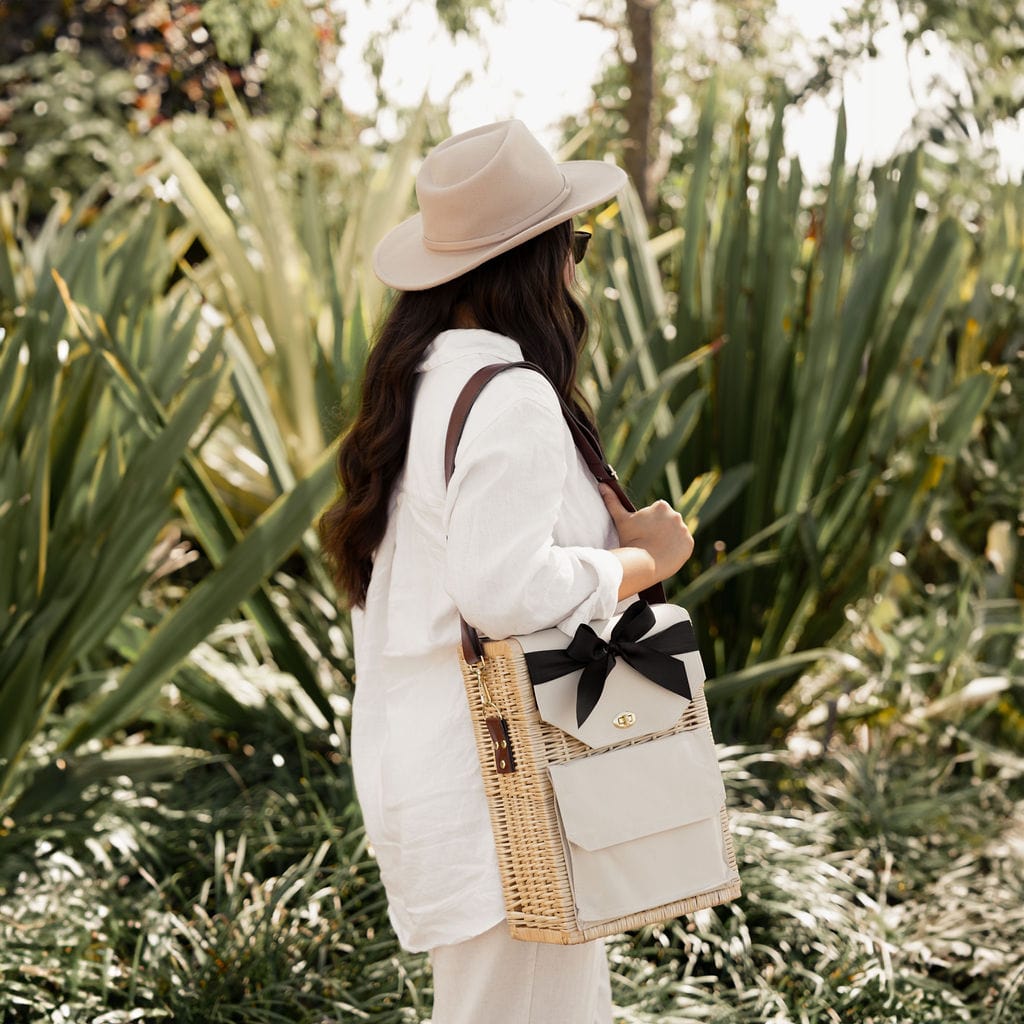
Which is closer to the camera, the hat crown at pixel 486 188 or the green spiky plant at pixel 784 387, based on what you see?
the hat crown at pixel 486 188

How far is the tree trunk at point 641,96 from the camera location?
4082 mm

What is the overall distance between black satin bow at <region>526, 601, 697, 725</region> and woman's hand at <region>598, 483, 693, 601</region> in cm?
6

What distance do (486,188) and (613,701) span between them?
614mm

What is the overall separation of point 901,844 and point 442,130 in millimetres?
2235

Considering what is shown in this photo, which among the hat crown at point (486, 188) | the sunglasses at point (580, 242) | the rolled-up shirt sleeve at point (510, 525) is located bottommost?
the rolled-up shirt sleeve at point (510, 525)

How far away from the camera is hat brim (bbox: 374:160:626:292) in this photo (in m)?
1.47

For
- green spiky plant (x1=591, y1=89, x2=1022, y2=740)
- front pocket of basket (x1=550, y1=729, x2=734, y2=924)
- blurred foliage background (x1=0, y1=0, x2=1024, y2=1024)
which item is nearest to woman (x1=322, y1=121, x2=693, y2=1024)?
front pocket of basket (x1=550, y1=729, x2=734, y2=924)

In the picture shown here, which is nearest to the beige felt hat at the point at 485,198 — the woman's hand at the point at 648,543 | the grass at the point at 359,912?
the woman's hand at the point at 648,543

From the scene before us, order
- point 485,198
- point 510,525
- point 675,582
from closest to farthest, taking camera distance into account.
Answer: point 510,525
point 485,198
point 675,582

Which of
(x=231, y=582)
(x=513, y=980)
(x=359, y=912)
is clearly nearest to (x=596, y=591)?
(x=513, y=980)

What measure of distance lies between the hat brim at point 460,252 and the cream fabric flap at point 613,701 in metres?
0.45

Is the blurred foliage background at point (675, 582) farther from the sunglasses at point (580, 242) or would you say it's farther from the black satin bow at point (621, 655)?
the black satin bow at point (621, 655)

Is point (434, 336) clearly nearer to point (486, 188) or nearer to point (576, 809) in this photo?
point (486, 188)

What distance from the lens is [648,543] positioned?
1538 millimetres
